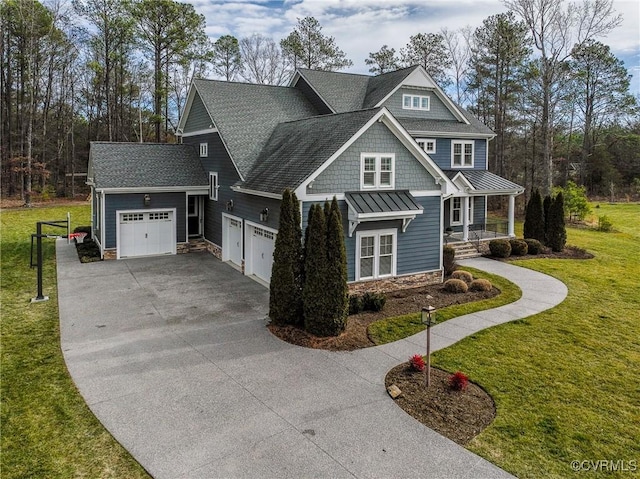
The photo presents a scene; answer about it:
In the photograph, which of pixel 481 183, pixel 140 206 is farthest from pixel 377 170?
pixel 140 206

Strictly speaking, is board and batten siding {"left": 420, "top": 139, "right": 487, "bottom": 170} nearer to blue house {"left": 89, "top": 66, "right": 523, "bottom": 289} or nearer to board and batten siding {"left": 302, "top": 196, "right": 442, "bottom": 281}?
blue house {"left": 89, "top": 66, "right": 523, "bottom": 289}

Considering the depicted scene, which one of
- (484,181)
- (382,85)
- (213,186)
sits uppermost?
(382,85)

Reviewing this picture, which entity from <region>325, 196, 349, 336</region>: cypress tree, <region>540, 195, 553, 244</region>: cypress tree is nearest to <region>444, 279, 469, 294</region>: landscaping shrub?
<region>325, 196, 349, 336</region>: cypress tree

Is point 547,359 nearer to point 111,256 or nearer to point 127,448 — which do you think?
point 127,448

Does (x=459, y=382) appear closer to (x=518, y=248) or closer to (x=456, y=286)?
(x=456, y=286)

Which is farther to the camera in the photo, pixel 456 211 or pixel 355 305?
pixel 456 211

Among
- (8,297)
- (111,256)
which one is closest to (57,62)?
(111,256)
